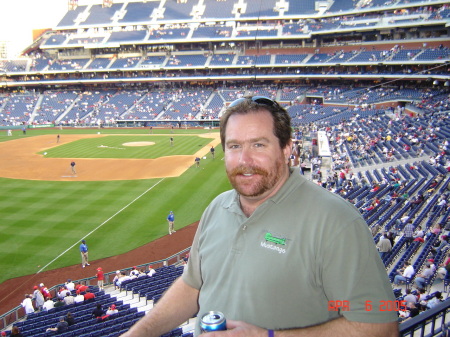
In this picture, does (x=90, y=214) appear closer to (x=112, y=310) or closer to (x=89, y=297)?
(x=89, y=297)

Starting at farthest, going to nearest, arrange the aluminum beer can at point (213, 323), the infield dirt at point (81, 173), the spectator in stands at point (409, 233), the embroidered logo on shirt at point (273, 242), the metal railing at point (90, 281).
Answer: the infield dirt at point (81, 173), the spectator in stands at point (409, 233), the metal railing at point (90, 281), the embroidered logo on shirt at point (273, 242), the aluminum beer can at point (213, 323)

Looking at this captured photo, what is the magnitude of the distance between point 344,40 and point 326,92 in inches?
371

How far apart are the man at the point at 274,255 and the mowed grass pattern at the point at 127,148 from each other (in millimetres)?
33279

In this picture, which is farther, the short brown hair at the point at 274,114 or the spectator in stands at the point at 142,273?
the spectator in stands at the point at 142,273

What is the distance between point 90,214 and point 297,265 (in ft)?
68.0

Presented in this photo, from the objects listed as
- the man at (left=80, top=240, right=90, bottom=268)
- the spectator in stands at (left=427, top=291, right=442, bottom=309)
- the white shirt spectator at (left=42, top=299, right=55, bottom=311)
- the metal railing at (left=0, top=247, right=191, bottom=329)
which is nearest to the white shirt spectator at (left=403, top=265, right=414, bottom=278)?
the spectator in stands at (left=427, top=291, right=442, bottom=309)

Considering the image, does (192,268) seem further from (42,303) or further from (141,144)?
(141,144)

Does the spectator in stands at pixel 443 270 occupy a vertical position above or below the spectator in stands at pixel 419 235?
below

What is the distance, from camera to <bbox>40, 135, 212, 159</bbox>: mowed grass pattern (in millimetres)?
36656

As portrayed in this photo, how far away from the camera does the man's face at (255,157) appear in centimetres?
257

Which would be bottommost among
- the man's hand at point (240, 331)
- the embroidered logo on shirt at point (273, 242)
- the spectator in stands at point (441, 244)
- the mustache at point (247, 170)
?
the spectator in stands at point (441, 244)

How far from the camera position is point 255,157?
259cm

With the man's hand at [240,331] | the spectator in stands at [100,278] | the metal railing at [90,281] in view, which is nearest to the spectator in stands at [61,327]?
the metal railing at [90,281]
